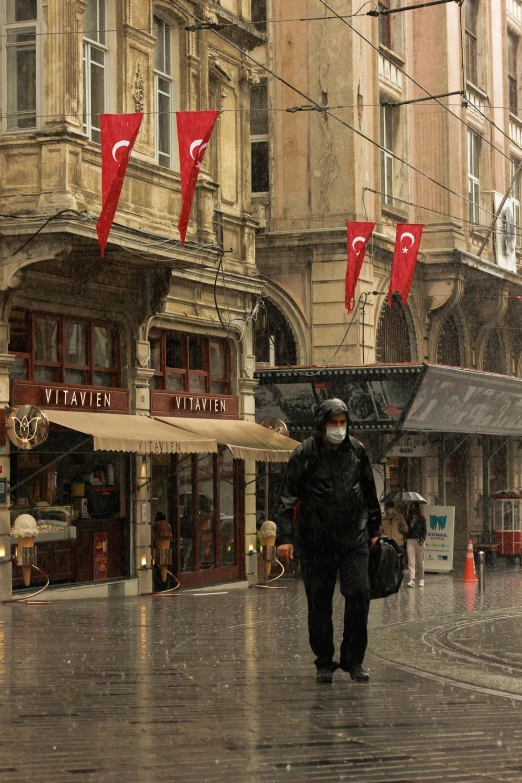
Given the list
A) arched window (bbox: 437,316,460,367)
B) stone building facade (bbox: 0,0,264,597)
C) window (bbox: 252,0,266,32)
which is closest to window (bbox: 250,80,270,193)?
window (bbox: 252,0,266,32)

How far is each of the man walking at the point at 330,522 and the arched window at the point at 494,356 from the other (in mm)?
32609

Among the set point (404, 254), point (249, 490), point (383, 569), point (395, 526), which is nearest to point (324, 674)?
point (383, 569)

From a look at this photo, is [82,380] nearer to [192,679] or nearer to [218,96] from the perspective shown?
[218,96]

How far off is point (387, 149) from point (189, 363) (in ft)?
35.3

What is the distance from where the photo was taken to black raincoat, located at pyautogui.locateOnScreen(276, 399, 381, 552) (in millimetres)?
Answer: 9148

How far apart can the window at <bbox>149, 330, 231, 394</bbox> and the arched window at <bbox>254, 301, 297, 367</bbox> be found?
5.35m

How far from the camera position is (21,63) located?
20484mm

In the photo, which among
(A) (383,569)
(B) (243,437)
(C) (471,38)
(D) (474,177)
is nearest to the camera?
(A) (383,569)

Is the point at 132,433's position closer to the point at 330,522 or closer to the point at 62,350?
the point at 62,350

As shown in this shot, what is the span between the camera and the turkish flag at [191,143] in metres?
20.3

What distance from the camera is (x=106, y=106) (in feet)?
71.5

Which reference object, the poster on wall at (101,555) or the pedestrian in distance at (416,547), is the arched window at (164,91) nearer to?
the poster on wall at (101,555)

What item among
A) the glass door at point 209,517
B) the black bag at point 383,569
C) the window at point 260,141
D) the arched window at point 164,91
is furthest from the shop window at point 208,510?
the black bag at point 383,569

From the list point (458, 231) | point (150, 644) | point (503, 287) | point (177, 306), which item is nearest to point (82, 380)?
point (177, 306)
